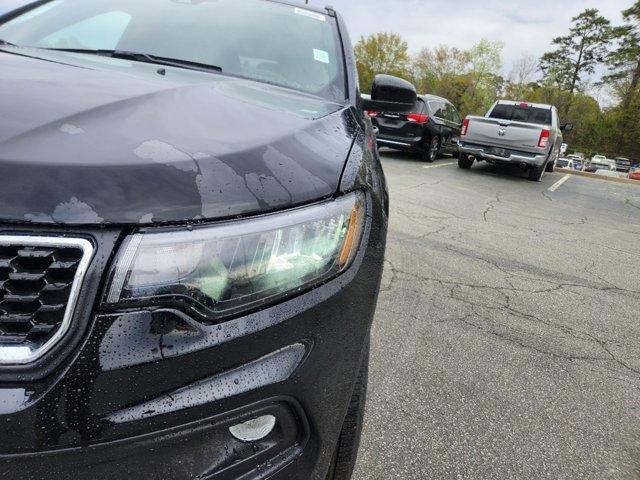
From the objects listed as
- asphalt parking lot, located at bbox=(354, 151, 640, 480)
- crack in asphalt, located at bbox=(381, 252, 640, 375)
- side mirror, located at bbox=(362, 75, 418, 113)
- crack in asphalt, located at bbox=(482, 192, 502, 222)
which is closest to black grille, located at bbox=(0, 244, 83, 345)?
asphalt parking lot, located at bbox=(354, 151, 640, 480)

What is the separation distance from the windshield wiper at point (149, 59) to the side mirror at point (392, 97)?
96cm

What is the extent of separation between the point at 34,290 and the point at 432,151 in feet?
40.2

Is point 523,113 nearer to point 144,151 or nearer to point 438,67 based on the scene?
point 144,151

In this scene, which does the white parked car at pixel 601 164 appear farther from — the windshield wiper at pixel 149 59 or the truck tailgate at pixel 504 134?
the windshield wiper at pixel 149 59

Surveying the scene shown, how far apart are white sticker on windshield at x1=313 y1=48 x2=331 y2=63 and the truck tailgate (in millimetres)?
9371

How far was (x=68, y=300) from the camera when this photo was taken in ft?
2.70

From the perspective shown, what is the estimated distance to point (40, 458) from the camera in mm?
802

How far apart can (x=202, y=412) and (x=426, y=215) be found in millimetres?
A: 5534

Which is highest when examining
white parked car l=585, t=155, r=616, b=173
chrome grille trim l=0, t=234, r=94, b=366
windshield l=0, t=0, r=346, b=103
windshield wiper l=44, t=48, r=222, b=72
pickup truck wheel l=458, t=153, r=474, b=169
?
windshield l=0, t=0, r=346, b=103

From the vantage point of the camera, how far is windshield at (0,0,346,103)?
2.11 meters

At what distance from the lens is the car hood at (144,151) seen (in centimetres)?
84

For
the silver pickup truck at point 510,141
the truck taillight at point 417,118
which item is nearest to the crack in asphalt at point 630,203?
the silver pickup truck at point 510,141

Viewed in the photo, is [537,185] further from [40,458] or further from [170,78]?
[40,458]

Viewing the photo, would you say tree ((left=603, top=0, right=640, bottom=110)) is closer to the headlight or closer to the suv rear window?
the suv rear window
